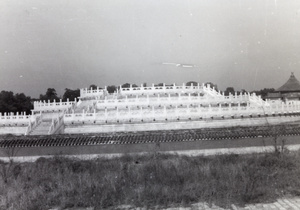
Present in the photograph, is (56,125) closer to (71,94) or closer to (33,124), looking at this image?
(33,124)

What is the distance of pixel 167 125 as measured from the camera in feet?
78.7

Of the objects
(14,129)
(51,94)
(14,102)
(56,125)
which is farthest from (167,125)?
(51,94)

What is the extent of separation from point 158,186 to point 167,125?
599 inches

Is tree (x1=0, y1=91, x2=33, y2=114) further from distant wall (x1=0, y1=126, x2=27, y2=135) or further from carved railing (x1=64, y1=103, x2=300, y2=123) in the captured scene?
carved railing (x1=64, y1=103, x2=300, y2=123)

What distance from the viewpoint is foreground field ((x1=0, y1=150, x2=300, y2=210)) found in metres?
7.82

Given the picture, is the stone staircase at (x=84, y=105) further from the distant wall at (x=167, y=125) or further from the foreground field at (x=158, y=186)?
the foreground field at (x=158, y=186)

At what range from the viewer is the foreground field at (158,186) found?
25.7 ft

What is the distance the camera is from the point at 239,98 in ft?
90.2

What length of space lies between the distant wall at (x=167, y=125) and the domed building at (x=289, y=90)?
17.3 m

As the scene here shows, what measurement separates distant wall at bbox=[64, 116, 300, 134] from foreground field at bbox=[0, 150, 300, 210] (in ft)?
34.0

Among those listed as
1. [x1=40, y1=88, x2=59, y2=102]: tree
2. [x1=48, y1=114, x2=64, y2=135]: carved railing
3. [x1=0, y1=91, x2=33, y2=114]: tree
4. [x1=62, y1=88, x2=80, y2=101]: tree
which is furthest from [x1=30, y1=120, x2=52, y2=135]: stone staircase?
[x1=62, y1=88, x2=80, y2=101]: tree

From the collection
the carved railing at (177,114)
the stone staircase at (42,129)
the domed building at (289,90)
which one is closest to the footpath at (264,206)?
the carved railing at (177,114)

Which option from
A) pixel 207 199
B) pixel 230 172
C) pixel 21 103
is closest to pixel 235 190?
pixel 207 199

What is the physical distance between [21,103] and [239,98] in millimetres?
31510
